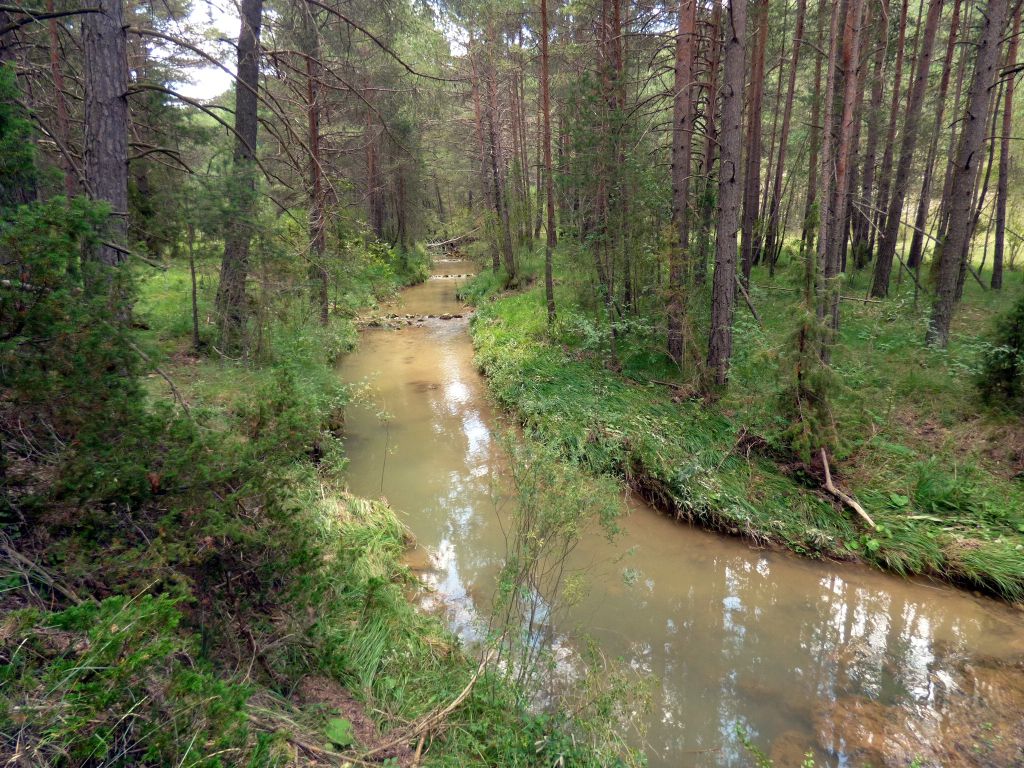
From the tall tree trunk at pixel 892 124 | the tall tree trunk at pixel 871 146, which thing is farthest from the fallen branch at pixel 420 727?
the tall tree trunk at pixel 892 124

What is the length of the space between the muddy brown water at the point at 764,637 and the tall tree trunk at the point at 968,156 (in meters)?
5.68

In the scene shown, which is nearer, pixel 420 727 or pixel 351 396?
pixel 420 727

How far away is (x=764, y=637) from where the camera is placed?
4906 mm

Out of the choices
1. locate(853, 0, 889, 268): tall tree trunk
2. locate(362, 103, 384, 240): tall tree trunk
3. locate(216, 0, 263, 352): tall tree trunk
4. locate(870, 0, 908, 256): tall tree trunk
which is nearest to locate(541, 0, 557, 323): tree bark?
locate(216, 0, 263, 352): tall tree trunk

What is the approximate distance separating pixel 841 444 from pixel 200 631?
6.90 m

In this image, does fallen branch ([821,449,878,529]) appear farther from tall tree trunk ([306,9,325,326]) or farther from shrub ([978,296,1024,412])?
tall tree trunk ([306,9,325,326])

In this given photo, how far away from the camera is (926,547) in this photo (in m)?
5.58

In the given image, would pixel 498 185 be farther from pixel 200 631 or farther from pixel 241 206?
pixel 200 631

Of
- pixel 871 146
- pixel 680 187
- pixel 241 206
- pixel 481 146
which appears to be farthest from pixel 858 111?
pixel 481 146

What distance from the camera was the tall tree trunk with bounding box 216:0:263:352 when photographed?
23.8 ft

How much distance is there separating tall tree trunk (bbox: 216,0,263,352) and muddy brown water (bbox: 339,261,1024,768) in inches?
144

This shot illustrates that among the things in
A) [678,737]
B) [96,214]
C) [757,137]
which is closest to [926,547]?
[678,737]

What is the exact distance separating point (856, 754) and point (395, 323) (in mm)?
15644

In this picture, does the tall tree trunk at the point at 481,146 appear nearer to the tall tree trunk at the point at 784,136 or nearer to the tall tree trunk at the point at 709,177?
the tall tree trunk at the point at 784,136
